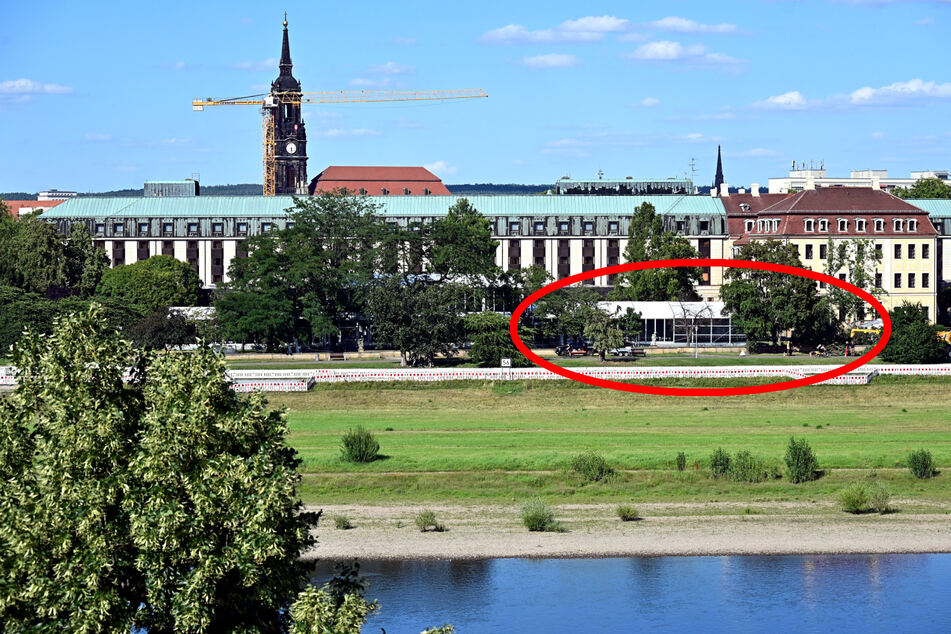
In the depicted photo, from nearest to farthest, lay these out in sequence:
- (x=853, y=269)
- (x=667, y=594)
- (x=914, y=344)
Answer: (x=667, y=594), (x=914, y=344), (x=853, y=269)

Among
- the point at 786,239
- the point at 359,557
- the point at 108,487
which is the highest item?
the point at 786,239

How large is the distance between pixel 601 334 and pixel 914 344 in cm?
2612

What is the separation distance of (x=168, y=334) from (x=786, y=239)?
2748 inches

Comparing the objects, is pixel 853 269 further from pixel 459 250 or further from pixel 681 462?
pixel 681 462

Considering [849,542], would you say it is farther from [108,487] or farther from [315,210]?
[315,210]

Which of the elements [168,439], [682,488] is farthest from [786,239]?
[168,439]

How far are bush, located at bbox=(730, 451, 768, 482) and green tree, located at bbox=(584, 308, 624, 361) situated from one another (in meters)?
50.5

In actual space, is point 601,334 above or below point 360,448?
Answer: above

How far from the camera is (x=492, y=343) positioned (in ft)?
376

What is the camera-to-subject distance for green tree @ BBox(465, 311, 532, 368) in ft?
375

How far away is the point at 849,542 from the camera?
60312mm

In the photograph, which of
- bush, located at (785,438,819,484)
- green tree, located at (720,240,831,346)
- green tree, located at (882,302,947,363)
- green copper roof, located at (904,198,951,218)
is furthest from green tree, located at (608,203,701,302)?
bush, located at (785,438,819,484)

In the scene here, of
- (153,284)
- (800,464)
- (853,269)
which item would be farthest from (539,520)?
(153,284)

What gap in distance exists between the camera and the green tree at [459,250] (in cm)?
13475
